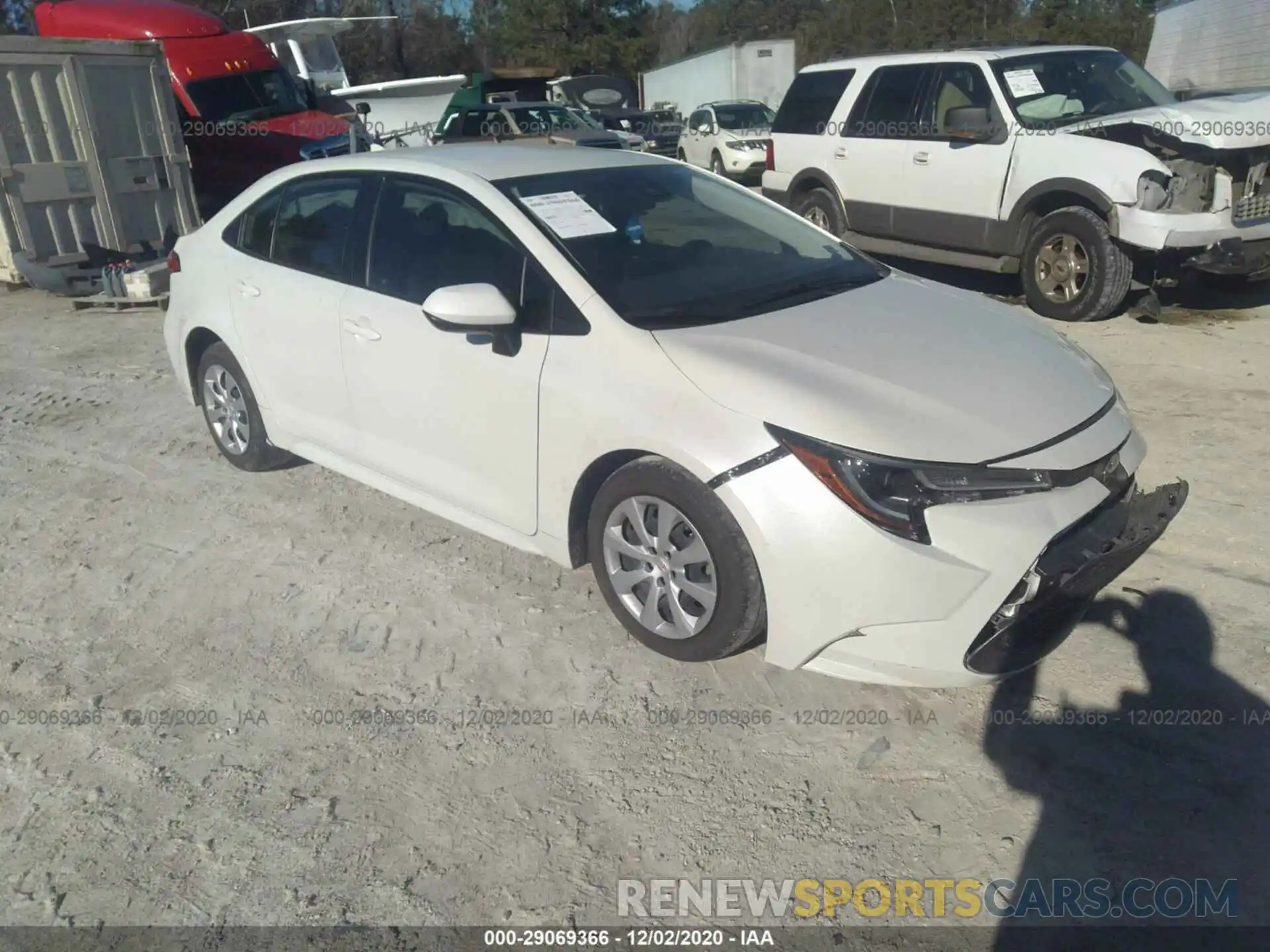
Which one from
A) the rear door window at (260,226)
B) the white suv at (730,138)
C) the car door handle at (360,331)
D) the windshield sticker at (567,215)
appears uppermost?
the windshield sticker at (567,215)

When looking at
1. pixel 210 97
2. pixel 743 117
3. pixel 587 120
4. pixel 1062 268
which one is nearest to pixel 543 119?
pixel 587 120

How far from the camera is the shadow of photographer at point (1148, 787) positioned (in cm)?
246

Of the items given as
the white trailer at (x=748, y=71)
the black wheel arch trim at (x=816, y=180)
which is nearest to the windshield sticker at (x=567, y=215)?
the black wheel arch trim at (x=816, y=180)

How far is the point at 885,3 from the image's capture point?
42156 mm

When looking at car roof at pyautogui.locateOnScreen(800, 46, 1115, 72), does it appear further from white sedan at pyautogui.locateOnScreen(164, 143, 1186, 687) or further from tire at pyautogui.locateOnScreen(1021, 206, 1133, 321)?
white sedan at pyautogui.locateOnScreen(164, 143, 1186, 687)

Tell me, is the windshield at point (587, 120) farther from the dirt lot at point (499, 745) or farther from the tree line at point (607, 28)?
the tree line at point (607, 28)

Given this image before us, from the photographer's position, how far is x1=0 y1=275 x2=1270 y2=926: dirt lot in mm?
2613

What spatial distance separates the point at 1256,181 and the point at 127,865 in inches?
304

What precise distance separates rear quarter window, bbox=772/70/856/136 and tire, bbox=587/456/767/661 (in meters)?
6.97

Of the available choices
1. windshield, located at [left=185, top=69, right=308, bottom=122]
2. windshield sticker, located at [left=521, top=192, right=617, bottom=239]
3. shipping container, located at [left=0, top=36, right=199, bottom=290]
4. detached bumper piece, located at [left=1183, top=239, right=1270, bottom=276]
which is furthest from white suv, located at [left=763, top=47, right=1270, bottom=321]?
windshield, located at [left=185, top=69, right=308, bottom=122]

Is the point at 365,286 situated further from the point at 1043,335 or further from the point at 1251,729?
the point at 1251,729

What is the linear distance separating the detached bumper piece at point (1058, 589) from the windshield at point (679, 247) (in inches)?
50.5

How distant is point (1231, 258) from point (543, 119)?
13.4 meters

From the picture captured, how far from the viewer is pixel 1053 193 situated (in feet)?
23.9
